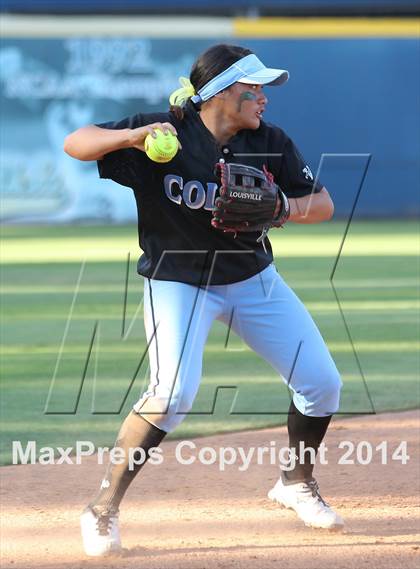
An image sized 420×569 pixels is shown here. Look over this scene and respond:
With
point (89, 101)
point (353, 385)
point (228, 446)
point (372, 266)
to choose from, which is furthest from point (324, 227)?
point (228, 446)

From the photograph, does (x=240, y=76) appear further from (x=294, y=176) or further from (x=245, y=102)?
(x=294, y=176)

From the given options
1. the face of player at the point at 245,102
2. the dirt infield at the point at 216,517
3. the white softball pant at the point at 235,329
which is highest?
the face of player at the point at 245,102

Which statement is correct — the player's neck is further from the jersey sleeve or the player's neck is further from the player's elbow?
the player's elbow

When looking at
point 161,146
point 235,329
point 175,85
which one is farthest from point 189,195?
point 175,85

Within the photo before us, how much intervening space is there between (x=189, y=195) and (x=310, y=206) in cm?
53

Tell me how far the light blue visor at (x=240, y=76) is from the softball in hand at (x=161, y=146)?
1.34ft

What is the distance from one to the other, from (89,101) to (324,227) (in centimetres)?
533

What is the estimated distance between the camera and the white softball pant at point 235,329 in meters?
4.35

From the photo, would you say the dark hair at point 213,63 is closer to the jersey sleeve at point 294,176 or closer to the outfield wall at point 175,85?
the jersey sleeve at point 294,176

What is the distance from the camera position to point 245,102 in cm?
452

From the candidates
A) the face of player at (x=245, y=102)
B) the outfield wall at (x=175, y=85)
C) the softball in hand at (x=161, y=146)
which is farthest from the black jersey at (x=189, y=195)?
the outfield wall at (x=175, y=85)

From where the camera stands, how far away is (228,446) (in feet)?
20.3

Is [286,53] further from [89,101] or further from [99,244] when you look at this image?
[99,244]

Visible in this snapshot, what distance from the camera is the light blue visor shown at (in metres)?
4.50
